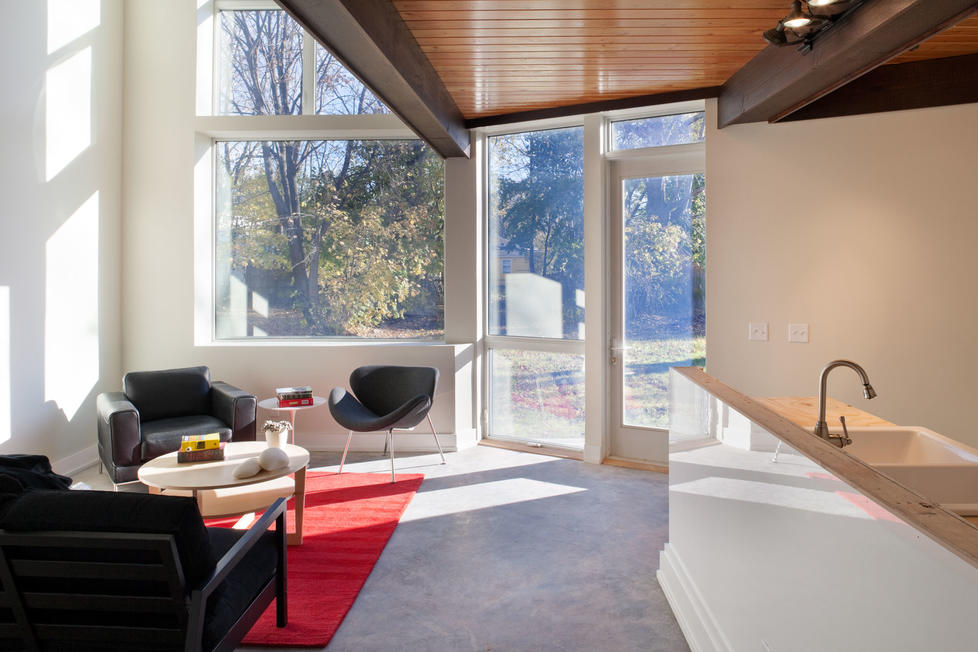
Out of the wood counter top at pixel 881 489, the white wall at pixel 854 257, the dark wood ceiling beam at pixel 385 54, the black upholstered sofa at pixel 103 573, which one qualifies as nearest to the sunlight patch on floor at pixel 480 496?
the white wall at pixel 854 257

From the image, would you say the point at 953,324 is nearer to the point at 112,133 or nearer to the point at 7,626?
the point at 7,626

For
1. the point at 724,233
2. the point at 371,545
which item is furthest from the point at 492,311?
the point at 371,545

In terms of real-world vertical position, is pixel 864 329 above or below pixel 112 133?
below

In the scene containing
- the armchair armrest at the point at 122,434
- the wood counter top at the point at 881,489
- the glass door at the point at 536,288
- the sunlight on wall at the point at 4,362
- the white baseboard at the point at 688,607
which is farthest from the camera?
the glass door at the point at 536,288

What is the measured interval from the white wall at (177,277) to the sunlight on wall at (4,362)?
1.29 m

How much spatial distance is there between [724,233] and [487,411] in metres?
2.46

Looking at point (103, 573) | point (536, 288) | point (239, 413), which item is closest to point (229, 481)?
point (103, 573)

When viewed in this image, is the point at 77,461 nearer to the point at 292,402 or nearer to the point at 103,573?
the point at 292,402

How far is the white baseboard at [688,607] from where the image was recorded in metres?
2.20

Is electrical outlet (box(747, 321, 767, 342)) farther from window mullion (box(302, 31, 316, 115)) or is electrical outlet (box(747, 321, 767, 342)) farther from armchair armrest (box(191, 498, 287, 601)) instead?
window mullion (box(302, 31, 316, 115))

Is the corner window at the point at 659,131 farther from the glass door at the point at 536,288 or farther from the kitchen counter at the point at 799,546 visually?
the kitchen counter at the point at 799,546

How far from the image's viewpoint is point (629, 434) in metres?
5.09

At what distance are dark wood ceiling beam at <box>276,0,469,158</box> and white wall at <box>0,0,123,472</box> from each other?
2.47 metres

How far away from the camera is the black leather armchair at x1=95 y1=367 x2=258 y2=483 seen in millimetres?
3990
